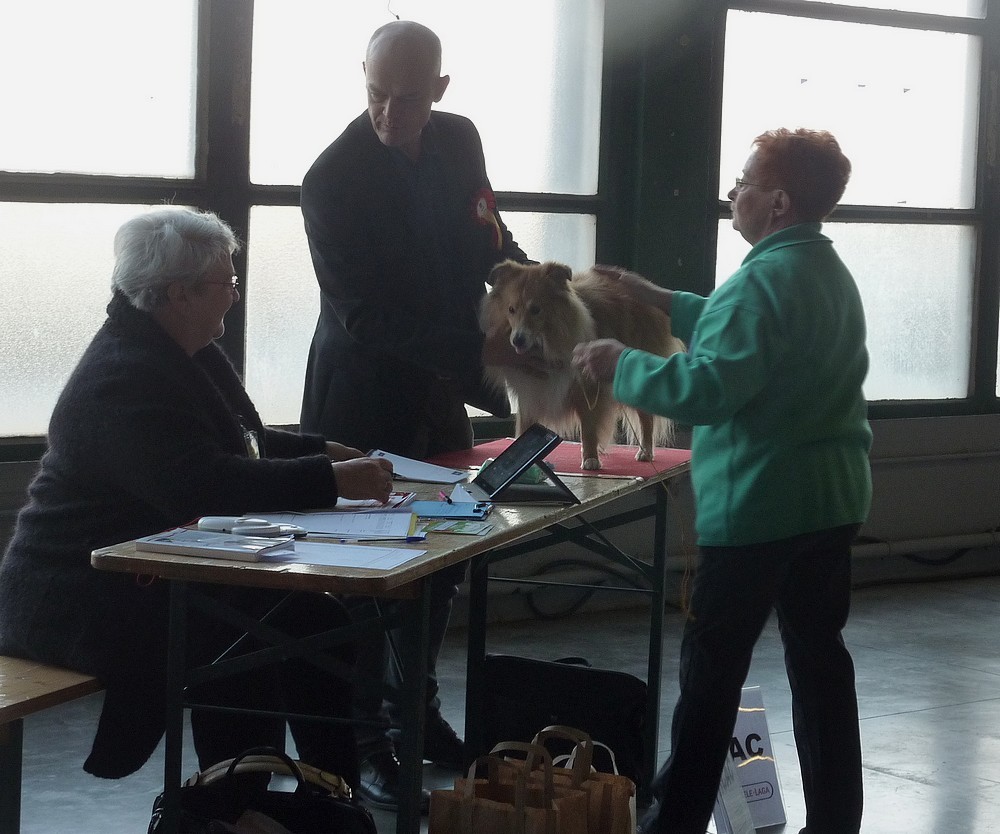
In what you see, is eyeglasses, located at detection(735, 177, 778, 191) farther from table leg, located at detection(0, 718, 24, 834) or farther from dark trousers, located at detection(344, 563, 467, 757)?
table leg, located at detection(0, 718, 24, 834)

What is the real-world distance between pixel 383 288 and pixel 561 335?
1.84 feet

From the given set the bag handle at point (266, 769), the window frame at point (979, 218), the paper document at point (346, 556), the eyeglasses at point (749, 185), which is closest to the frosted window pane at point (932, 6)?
the window frame at point (979, 218)

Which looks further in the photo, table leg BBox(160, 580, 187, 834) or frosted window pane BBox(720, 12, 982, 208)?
frosted window pane BBox(720, 12, 982, 208)

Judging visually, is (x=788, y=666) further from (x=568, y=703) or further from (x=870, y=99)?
(x=870, y=99)

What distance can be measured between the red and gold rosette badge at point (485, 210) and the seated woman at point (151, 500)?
90 cm

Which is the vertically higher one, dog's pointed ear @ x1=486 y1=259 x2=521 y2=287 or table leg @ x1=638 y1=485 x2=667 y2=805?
dog's pointed ear @ x1=486 y1=259 x2=521 y2=287

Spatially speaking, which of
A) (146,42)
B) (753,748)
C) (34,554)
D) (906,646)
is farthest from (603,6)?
(34,554)

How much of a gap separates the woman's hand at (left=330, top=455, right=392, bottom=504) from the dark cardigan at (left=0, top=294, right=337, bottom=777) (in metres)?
0.15

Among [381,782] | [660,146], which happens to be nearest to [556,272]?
[381,782]

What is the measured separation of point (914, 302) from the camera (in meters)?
6.43

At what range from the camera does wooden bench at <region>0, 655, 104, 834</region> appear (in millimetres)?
2229

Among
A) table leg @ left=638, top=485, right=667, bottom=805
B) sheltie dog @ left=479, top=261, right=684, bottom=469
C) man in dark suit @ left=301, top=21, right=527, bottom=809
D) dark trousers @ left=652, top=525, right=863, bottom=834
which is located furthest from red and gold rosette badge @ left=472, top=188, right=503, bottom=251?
dark trousers @ left=652, top=525, right=863, bottom=834

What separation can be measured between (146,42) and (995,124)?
4247mm

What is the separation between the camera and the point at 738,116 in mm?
5695
